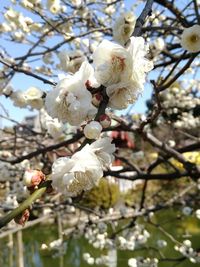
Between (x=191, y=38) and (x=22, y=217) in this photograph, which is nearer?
(x=22, y=217)

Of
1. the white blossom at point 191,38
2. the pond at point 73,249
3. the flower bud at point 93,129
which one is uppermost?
the white blossom at point 191,38

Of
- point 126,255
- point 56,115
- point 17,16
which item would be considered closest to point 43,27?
point 17,16

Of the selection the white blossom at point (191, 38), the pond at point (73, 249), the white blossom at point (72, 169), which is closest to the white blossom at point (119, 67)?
the white blossom at point (72, 169)

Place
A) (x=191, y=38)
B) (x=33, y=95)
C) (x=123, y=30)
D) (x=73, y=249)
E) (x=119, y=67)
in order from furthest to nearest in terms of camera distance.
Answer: (x=73, y=249)
(x=33, y=95)
(x=123, y=30)
(x=191, y=38)
(x=119, y=67)

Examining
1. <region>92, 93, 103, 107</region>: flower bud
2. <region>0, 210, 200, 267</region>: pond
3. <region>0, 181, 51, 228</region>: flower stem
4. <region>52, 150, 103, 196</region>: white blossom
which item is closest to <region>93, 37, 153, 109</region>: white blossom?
<region>92, 93, 103, 107</region>: flower bud

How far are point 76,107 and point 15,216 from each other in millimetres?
283

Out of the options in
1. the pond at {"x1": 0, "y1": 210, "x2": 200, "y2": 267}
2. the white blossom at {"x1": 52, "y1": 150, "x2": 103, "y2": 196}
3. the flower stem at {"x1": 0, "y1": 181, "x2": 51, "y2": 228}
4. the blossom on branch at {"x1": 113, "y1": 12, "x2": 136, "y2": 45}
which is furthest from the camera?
the pond at {"x1": 0, "y1": 210, "x2": 200, "y2": 267}

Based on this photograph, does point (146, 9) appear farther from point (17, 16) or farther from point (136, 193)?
point (136, 193)

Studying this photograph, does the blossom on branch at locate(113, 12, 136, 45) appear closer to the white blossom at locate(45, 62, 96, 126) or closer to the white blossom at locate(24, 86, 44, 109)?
the white blossom at locate(45, 62, 96, 126)

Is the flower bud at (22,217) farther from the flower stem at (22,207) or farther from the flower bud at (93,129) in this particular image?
the flower bud at (93,129)

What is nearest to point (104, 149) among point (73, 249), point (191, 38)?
point (191, 38)

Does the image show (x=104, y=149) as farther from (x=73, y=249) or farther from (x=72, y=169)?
(x=73, y=249)

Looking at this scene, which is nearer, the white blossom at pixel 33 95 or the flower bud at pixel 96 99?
the flower bud at pixel 96 99

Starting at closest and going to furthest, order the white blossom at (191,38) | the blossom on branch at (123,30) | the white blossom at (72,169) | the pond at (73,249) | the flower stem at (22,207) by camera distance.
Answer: the flower stem at (22,207)
the white blossom at (72,169)
the white blossom at (191,38)
the blossom on branch at (123,30)
the pond at (73,249)
